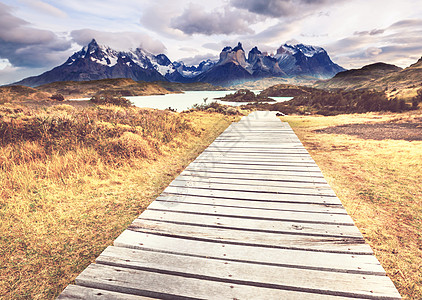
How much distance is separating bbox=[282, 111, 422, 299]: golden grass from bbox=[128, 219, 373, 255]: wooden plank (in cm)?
79

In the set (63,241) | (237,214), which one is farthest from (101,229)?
(237,214)

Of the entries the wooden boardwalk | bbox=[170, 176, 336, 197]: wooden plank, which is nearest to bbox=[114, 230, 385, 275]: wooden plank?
the wooden boardwalk

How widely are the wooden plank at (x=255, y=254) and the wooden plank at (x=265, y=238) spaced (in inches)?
2.2

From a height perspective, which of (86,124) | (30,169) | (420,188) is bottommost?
(420,188)

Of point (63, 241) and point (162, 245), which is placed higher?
point (162, 245)

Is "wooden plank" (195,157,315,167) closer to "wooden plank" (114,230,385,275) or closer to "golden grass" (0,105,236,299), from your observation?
"golden grass" (0,105,236,299)

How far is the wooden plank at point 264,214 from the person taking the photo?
281 centimetres

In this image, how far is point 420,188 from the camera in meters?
4.84

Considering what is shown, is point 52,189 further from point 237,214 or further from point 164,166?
point 237,214

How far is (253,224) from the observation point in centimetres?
277

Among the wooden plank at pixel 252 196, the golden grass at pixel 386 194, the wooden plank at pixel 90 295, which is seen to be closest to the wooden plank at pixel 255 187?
the wooden plank at pixel 252 196

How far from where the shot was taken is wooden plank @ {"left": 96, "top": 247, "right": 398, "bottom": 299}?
5.92 feet

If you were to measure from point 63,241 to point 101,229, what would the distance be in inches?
20.8

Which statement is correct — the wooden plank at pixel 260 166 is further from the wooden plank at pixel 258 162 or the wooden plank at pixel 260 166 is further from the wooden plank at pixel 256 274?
the wooden plank at pixel 256 274
